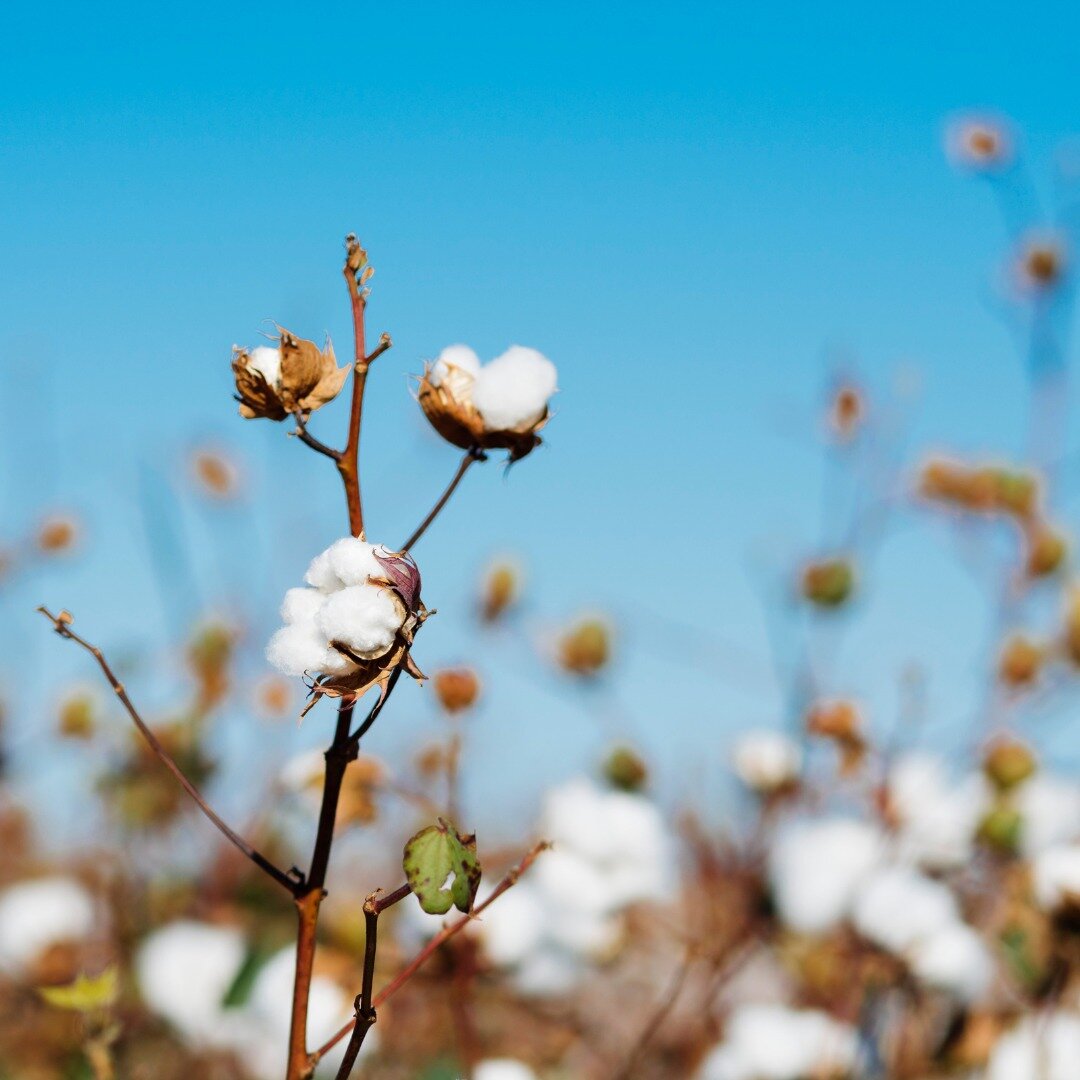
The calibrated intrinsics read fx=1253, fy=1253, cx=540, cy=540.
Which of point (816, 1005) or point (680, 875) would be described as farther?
point (680, 875)

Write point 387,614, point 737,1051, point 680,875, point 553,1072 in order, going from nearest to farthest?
point 387,614 → point 737,1051 → point 553,1072 → point 680,875

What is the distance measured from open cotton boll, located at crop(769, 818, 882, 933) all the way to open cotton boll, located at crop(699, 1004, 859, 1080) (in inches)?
4.7

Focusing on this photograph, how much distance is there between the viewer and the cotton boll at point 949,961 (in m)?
1.40

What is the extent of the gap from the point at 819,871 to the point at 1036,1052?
0.31 m

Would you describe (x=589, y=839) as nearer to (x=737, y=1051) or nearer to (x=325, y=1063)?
(x=737, y=1051)

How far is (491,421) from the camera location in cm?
57

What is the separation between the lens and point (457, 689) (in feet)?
2.86

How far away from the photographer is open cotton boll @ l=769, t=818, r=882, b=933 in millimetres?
1461

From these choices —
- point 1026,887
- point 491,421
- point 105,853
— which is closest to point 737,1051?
point 1026,887

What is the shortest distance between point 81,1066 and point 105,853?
101cm

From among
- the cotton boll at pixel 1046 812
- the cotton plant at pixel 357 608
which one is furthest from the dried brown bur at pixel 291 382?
the cotton boll at pixel 1046 812

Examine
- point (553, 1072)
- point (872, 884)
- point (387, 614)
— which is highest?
point (387, 614)

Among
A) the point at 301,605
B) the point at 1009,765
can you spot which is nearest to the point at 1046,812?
the point at 1009,765

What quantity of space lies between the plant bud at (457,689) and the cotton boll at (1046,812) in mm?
940
